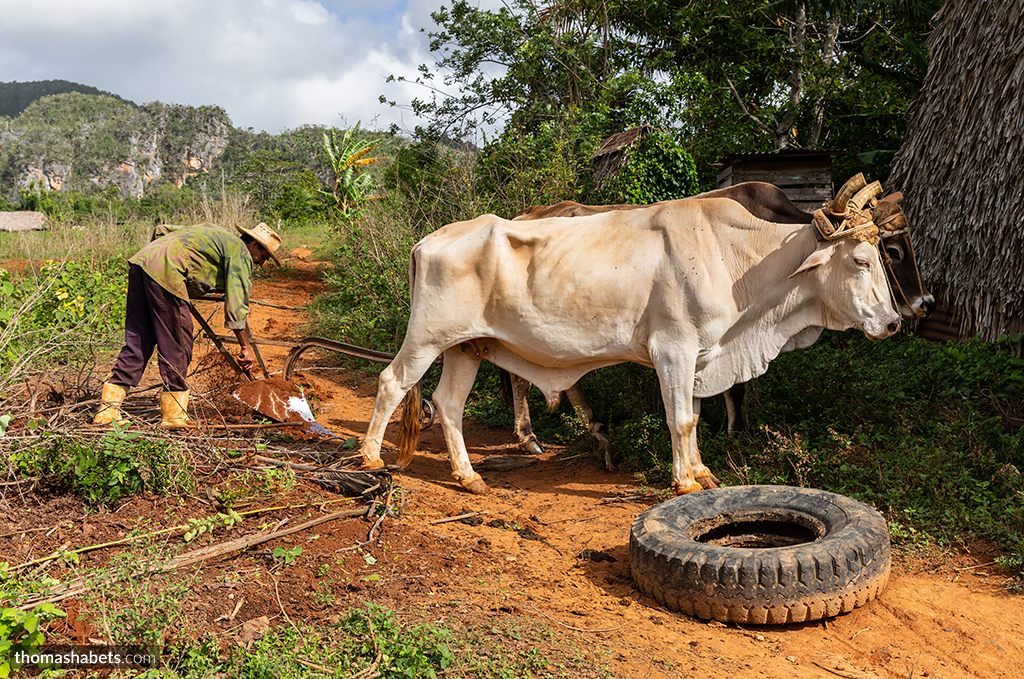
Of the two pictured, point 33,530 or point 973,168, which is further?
point 973,168

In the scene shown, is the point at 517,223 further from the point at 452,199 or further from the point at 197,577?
the point at 452,199

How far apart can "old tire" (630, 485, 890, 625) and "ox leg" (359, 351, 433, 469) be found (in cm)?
214

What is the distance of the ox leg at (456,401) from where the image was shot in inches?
222

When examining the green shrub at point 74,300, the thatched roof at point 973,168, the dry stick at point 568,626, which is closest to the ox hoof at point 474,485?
the dry stick at point 568,626

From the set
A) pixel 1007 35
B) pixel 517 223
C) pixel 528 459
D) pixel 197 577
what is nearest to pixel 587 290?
pixel 517 223

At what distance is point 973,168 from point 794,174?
2057 mm

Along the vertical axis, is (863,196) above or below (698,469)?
above

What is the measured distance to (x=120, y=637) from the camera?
282 centimetres

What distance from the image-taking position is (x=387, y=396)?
5609 mm

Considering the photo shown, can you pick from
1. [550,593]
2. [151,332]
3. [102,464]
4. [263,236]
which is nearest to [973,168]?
[550,593]

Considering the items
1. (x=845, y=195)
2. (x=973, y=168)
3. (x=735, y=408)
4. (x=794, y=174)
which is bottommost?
(x=735, y=408)

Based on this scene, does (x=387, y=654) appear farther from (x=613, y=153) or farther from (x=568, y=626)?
(x=613, y=153)

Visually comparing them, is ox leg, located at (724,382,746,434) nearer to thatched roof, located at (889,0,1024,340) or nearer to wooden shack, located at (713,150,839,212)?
thatched roof, located at (889,0,1024,340)

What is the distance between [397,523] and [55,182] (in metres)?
59.4
